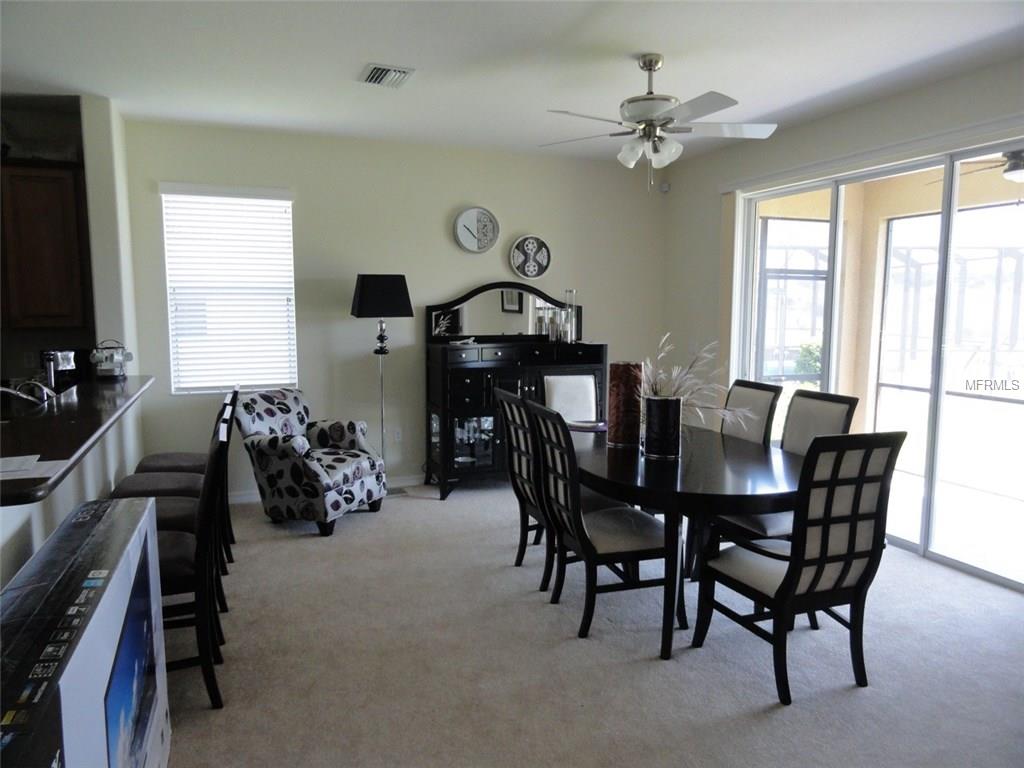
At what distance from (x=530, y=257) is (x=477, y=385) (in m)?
1.30

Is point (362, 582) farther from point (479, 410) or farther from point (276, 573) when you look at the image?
point (479, 410)

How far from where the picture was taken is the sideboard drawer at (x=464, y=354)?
192 inches

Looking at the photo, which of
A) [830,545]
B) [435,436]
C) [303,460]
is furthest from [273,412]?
[830,545]

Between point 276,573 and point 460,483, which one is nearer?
point 276,573

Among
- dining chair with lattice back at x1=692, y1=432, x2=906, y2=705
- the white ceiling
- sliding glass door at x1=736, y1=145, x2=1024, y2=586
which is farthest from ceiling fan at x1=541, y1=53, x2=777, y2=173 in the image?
dining chair with lattice back at x1=692, y1=432, x2=906, y2=705

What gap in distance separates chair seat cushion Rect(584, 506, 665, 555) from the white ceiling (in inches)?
87.4

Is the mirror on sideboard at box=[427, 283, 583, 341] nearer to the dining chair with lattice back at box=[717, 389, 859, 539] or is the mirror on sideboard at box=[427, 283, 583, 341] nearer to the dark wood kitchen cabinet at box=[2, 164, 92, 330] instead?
the dark wood kitchen cabinet at box=[2, 164, 92, 330]

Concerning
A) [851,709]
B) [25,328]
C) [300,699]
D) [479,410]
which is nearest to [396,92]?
[479,410]

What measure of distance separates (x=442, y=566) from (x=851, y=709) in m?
2.08

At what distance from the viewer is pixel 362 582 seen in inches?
135

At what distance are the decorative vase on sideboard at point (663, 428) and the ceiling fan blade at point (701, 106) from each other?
126 cm

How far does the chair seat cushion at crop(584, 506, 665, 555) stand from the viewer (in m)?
2.79

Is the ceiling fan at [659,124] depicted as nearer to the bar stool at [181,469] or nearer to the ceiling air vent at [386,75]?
the ceiling air vent at [386,75]

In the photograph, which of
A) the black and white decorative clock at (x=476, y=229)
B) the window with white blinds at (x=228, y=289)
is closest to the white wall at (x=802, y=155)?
the black and white decorative clock at (x=476, y=229)
